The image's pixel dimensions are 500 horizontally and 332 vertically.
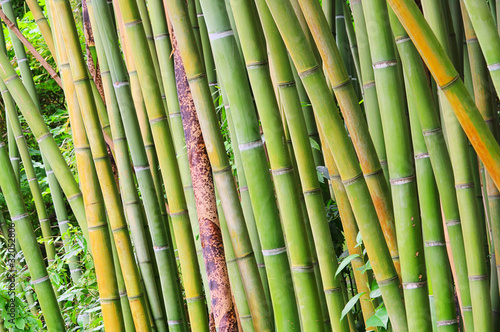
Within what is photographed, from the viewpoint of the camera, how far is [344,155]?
2.21 ft

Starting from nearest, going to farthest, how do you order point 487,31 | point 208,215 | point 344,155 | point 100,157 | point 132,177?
point 487,31
point 344,155
point 208,215
point 100,157
point 132,177

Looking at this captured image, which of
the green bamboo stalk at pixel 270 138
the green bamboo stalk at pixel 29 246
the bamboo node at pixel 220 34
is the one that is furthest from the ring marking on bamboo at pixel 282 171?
the green bamboo stalk at pixel 29 246

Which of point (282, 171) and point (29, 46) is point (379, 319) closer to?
point (282, 171)

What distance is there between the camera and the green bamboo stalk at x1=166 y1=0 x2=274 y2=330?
736 millimetres

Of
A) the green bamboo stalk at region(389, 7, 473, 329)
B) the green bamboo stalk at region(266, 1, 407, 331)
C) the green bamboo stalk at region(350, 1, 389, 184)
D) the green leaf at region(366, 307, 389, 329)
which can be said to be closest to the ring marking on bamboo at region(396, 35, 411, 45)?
the green bamboo stalk at region(389, 7, 473, 329)

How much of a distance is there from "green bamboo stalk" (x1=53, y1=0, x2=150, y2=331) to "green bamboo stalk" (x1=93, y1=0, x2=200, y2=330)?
0.06 m

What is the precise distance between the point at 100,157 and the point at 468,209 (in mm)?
676

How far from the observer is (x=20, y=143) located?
1643mm

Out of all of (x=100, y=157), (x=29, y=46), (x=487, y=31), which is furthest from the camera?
(x=29, y=46)

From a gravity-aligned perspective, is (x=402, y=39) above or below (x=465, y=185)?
above

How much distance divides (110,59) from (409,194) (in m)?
0.64

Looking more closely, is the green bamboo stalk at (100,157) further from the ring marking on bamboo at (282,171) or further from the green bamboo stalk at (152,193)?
the ring marking on bamboo at (282,171)

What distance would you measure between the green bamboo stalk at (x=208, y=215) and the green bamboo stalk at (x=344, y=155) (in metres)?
0.22

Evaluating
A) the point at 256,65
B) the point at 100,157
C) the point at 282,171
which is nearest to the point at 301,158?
the point at 282,171
